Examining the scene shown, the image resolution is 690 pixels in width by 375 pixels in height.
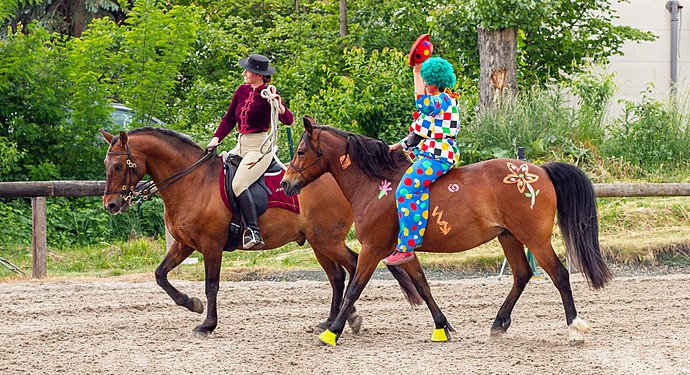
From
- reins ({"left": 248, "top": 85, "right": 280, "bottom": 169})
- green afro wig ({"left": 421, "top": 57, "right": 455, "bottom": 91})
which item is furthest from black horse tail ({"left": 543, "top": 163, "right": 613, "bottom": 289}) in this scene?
reins ({"left": 248, "top": 85, "right": 280, "bottom": 169})

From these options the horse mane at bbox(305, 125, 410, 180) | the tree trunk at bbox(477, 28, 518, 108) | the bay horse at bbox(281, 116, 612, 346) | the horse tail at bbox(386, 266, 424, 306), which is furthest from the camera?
the tree trunk at bbox(477, 28, 518, 108)

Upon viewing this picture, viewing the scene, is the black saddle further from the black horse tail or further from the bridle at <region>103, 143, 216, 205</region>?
the black horse tail

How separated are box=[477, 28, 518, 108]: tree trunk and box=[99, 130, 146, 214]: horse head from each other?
A: 8.29 m

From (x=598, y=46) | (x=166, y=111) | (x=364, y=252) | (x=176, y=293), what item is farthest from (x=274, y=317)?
(x=598, y=46)

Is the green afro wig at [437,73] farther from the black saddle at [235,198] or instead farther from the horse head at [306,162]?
the black saddle at [235,198]

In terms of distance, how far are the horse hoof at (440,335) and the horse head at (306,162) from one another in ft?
5.21

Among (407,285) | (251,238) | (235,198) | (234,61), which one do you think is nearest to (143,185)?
(235,198)

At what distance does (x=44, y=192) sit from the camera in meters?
11.9

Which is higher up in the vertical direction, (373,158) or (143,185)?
(373,158)

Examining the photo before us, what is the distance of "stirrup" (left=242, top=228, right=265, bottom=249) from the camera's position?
8688 millimetres

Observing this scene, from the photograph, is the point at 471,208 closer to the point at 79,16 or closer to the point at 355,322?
the point at 355,322

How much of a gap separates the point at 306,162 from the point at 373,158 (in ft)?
1.79

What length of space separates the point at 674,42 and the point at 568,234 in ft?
46.2

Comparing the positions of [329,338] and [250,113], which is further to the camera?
[250,113]
